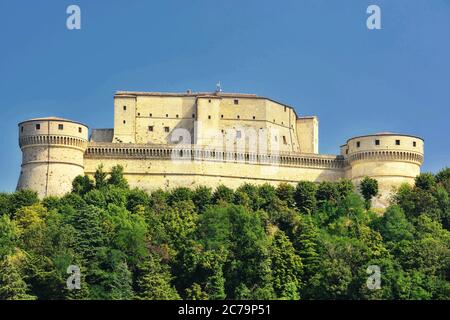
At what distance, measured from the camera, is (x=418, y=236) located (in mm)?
80812

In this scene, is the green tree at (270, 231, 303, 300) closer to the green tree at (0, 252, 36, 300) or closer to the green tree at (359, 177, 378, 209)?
the green tree at (0, 252, 36, 300)

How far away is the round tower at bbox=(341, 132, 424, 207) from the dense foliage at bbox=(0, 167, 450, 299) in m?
4.04

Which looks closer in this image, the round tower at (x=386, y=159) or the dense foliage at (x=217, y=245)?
the dense foliage at (x=217, y=245)

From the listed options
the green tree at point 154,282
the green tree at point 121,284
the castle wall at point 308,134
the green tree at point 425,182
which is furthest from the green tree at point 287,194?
the green tree at point 121,284

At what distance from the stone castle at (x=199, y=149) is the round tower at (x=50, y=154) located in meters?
0.06

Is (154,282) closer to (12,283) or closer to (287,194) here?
(12,283)

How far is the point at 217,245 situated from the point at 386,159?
21472 mm

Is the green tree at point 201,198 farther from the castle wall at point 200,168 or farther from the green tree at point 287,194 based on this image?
the green tree at point 287,194

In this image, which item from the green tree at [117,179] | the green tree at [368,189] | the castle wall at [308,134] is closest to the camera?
the green tree at [117,179]

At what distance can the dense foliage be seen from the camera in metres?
70.9

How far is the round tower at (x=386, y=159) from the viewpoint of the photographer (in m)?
92.9

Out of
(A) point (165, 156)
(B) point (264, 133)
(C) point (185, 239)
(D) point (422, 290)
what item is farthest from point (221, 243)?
(B) point (264, 133)

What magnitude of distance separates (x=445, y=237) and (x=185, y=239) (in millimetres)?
15663

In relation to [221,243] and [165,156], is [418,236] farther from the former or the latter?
[165,156]
